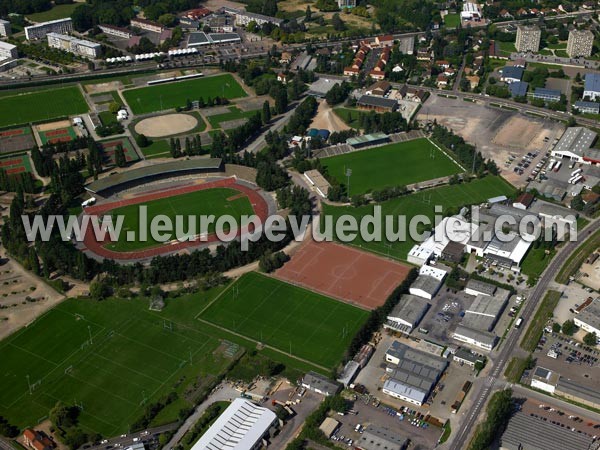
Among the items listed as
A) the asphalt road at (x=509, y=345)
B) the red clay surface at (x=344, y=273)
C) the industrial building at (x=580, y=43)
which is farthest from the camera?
the industrial building at (x=580, y=43)

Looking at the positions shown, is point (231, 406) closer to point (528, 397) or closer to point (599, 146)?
point (528, 397)

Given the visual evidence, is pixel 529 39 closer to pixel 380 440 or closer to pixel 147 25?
pixel 147 25

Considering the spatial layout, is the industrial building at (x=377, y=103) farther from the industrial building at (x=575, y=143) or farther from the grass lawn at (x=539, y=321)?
the grass lawn at (x=539, y=321)

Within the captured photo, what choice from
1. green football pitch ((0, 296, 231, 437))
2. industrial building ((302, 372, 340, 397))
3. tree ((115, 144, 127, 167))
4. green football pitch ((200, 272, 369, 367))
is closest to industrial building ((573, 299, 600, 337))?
green football pitch ((200, 272, 369, 367))

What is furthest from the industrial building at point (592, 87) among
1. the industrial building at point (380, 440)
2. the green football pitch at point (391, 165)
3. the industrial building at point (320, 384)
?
the industrial building at point (380, 440)

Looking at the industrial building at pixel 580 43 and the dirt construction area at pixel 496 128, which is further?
the industrial building at pixel 580 43

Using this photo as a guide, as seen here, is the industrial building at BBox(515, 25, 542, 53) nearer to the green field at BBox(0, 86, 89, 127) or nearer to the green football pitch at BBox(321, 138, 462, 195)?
the green football pitch at BBox(321, 138, 462, 195)
